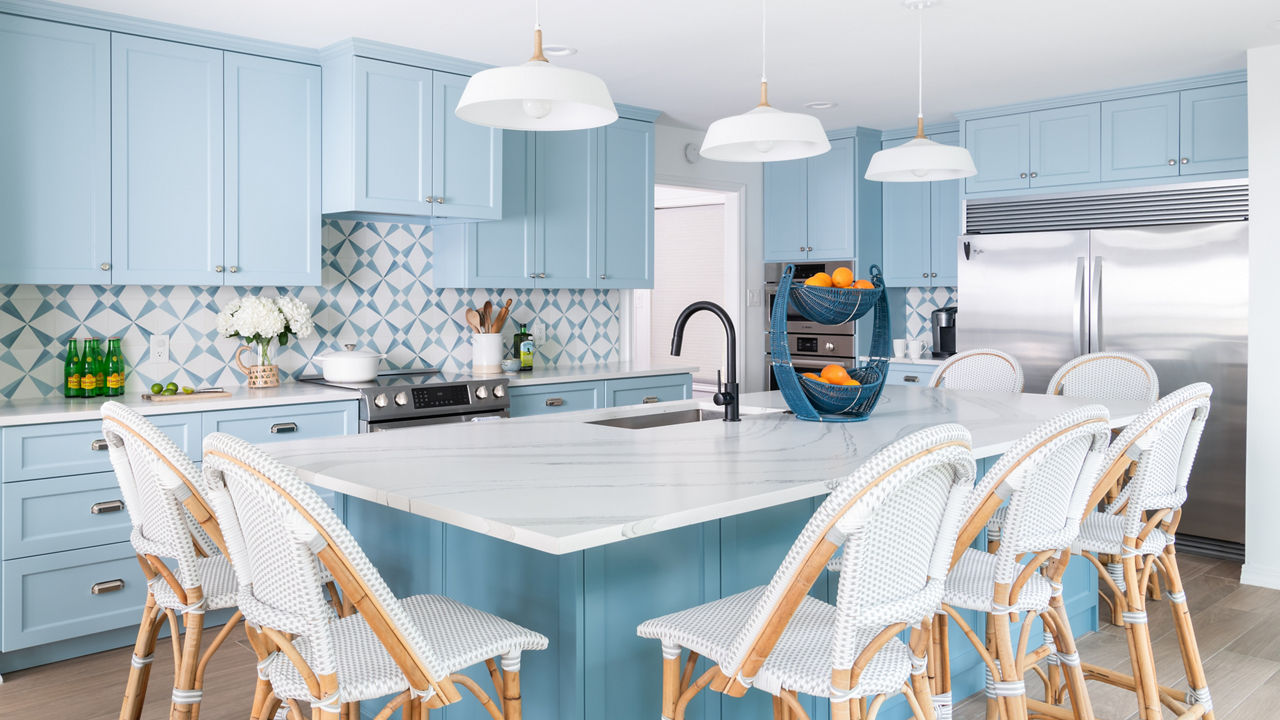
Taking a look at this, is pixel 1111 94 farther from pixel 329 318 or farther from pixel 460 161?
pixel 329 318

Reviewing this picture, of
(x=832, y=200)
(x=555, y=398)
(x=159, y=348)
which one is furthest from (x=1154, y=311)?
(x=159, y=348)

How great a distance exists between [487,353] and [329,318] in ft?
2.54

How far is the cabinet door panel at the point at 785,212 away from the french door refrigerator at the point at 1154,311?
1.23 meters

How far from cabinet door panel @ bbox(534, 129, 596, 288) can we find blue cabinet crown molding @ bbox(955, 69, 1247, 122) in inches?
83.9

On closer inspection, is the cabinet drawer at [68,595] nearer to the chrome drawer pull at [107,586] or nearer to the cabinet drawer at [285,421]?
the chrome drawer pull at [107,586]

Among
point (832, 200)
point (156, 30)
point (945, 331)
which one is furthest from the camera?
point (832, 200)

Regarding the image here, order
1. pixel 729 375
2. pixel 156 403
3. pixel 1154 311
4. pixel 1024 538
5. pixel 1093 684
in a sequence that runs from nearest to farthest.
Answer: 1. pixel 1024 538
2. pixel 729 375
3. pixel 1093 684
4. pixel 156 403
5. pixel 1154 311

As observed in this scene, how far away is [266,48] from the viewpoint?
388 centimetres

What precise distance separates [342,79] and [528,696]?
2898mm

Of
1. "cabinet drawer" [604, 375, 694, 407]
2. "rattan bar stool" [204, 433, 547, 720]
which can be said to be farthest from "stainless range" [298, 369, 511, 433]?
"rattan bar stool" [204, 433, 547, 720]

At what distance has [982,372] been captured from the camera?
13.4 ft

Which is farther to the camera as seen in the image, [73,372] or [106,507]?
[73,372]

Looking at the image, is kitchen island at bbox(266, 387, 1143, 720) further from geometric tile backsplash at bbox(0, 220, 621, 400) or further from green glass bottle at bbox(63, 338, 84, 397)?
geometric tile backsplash at bbox(0, 220, 621, 400)

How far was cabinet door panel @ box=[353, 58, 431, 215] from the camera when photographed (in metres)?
3.94
